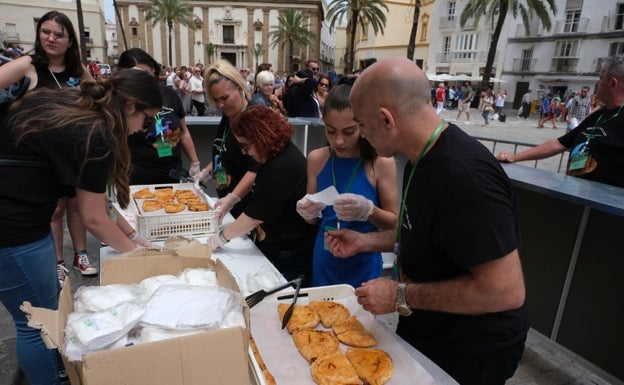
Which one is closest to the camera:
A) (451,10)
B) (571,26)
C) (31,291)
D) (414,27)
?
(31,291)

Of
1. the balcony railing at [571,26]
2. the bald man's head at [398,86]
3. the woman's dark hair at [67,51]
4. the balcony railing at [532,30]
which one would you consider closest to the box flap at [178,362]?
the bald man's head at [398,86]

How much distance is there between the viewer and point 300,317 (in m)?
1.50

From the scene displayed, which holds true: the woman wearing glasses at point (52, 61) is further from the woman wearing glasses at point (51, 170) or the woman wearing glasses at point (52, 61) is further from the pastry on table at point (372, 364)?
the pastry on table at point (372, 364)

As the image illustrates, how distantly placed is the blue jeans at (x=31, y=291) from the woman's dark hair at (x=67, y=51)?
76.2 inches

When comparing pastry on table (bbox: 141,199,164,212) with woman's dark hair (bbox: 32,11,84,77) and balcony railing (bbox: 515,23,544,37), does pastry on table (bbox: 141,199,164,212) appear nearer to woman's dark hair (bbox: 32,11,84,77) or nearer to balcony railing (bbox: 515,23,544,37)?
woman's dark hair (bbox: 32,11,84,77)

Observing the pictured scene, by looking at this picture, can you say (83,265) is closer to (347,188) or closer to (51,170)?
(51,170)

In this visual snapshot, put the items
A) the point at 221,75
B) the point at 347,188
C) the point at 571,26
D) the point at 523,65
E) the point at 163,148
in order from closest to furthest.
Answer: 1. the point at 347,188
2. the point at 221,75
3. the point at 163,148
4. the point at 571,26
5. the point at 523,65

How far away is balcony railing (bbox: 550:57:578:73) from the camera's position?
29.8 meters

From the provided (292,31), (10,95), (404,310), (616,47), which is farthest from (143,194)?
(292,31)

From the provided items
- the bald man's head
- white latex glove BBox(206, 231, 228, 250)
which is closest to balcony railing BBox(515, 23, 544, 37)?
white latex glove BBox(206, 231, 228, 250)

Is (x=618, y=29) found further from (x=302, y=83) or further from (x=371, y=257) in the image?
(x=371, y=257)

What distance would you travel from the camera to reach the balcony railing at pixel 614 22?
2750 centimetres

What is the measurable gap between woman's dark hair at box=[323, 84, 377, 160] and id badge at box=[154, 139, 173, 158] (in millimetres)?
1861

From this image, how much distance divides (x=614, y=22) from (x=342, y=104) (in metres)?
35.3
